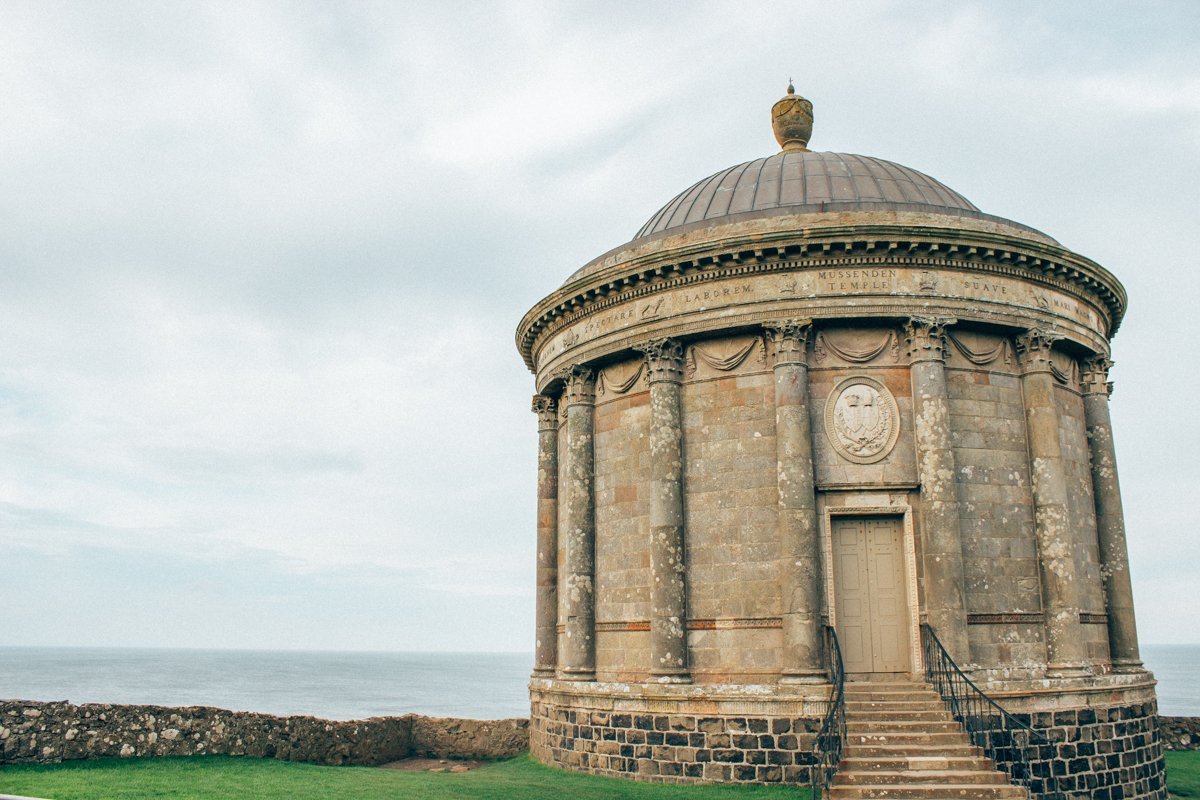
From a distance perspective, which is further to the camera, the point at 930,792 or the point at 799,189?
the point at 799,189

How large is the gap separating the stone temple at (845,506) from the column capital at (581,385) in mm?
924

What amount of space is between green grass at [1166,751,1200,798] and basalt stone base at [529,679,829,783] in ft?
24.1

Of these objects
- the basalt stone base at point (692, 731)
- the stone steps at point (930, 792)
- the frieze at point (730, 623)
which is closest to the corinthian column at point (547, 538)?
the basalt stone base at point (692, 731)

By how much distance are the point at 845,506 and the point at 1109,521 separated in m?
5.46

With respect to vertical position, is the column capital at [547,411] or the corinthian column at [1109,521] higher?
the column capital at [547,411]

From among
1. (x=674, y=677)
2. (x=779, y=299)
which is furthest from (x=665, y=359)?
(x=674, y=677)

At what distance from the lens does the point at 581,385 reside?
18750mm

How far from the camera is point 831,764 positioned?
13492mm

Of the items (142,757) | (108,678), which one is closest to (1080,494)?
(142,757)

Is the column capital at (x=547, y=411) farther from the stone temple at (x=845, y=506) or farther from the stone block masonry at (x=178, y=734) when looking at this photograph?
the stone block masonry at (x=178, y=734)

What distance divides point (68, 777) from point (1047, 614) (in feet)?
47.5

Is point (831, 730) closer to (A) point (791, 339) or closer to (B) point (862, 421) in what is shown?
(B) point (862, 421)

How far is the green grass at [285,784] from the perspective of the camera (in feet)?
42.0

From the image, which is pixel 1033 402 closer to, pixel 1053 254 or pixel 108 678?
pixel 1053 254
